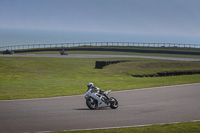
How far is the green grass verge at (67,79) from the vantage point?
906 inches

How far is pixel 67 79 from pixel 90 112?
1595cm

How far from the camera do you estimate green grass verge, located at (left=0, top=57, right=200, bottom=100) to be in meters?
23.0

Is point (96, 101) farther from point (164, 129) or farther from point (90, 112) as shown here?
point (164, 129)

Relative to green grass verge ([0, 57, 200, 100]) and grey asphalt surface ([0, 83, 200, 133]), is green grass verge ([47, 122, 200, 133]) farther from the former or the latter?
green grass verge ([0, 57, 200, 100])

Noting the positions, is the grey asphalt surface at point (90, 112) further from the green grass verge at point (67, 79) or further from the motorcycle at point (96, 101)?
the green grass verge at point (67, 79)

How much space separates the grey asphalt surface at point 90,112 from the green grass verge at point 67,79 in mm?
2984

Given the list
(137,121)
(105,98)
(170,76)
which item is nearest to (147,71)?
(170,76)

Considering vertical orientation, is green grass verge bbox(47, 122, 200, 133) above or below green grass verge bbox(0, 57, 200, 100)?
above

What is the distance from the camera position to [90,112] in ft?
52.4

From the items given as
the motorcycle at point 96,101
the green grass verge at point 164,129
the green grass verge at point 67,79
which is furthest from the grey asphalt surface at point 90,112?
the green grass verge at point 67,79

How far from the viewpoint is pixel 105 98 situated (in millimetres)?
16969

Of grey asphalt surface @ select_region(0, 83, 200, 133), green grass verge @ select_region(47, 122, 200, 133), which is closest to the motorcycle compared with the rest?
grey asphalt surface @ select_region(0, 83, 200, 133)

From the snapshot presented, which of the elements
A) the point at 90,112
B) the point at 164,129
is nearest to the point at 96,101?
the point at 90,112

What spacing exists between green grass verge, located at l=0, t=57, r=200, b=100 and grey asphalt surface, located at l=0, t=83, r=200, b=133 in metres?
2.98
